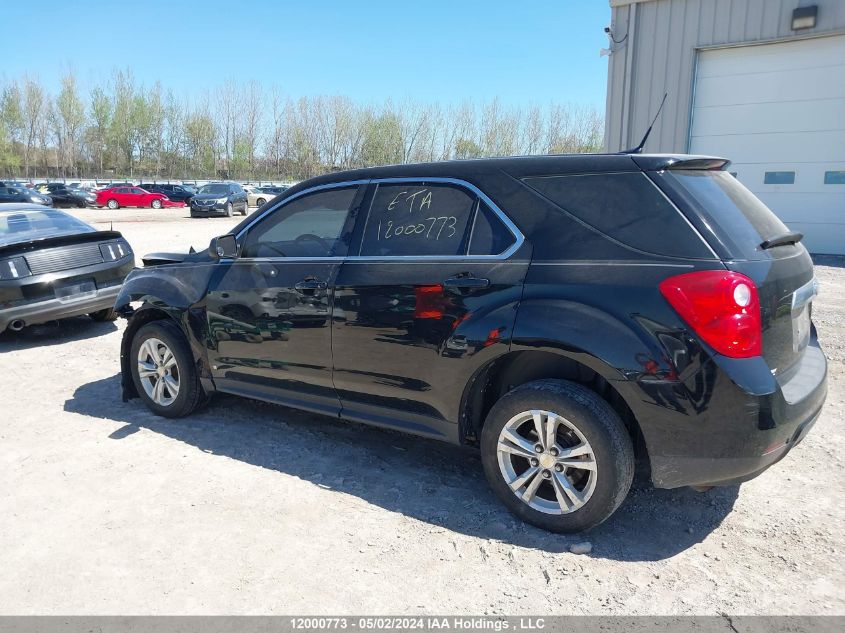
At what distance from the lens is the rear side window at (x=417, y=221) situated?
3385 mm

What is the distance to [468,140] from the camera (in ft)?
173

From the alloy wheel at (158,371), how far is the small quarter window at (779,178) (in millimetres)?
12538

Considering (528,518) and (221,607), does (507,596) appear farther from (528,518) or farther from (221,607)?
(221,607)

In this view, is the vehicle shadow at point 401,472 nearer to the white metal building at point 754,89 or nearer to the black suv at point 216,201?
the white metal building at point 754,89

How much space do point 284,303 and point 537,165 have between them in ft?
5.79

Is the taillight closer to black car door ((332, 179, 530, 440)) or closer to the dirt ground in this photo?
black car door ((332, 179, 530, 440))

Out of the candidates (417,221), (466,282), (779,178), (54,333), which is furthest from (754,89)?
(54,333)

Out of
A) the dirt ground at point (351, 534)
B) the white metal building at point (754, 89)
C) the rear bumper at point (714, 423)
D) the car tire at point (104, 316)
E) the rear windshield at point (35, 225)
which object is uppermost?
the white metal building at point (754, 89)

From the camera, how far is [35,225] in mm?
7375

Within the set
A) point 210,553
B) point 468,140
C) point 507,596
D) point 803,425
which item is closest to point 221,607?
point 210,553

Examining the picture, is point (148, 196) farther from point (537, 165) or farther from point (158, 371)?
point (537, 165)

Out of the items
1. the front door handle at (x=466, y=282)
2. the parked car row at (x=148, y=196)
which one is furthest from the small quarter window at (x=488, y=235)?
the parked car row at (x=148, y=196)

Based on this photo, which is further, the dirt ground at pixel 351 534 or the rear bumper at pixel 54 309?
the rear bumper at pixel 54 309

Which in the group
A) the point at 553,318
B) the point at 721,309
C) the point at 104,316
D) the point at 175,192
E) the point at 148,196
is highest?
the point at 175,192
